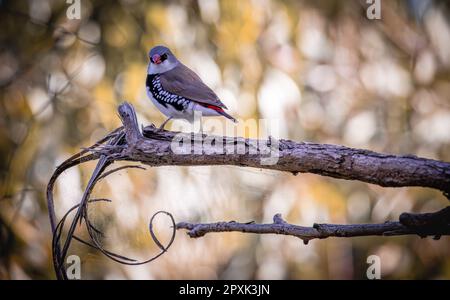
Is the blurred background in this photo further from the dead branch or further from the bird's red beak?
the dead branch

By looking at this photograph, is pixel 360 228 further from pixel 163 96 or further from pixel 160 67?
pixel 160 67

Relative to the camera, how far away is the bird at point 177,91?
220cm

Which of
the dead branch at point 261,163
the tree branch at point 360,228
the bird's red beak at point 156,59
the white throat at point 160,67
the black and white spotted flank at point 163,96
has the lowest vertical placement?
the tree branch at point 360,228

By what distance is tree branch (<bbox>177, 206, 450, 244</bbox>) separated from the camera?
1421 millimetres

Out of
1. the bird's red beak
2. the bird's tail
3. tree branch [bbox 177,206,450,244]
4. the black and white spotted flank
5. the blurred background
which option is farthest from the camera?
the blurred background

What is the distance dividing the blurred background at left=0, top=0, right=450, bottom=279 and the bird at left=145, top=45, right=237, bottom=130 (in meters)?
0.49

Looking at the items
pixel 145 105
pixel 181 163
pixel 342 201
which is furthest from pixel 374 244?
pixel 181 163

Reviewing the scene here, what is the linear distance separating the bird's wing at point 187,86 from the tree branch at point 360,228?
0.66 m

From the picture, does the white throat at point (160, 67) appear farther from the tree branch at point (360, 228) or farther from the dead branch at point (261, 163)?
the tree branch at point (360, 228)

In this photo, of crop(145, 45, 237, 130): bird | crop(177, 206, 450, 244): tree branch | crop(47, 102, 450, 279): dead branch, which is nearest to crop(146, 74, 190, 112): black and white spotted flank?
crop(145, 45, 237, 130): bird

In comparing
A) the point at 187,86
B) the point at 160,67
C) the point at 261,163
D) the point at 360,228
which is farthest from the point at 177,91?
the point at 360,228

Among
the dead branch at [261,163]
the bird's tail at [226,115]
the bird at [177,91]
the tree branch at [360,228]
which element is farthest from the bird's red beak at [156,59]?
the tree branch at [360,228]

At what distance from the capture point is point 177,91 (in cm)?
227
